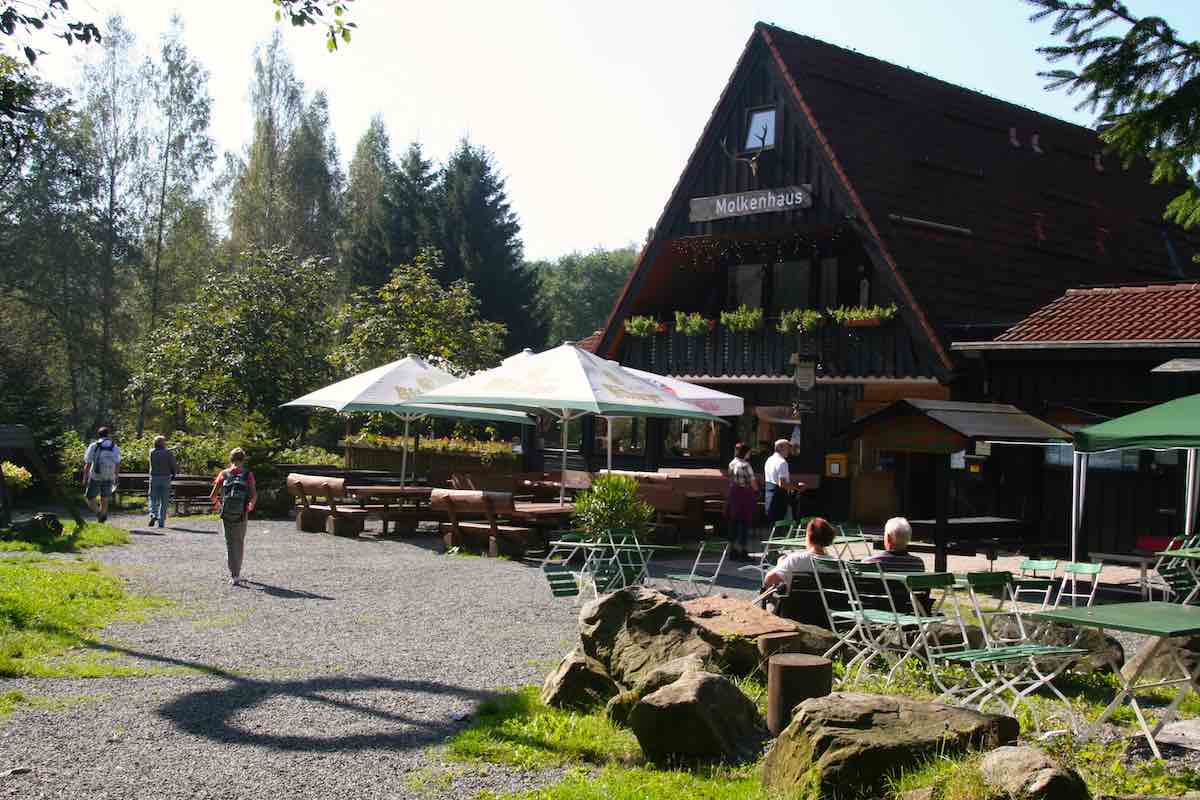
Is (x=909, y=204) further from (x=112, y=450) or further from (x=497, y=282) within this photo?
(x=497, y=282)

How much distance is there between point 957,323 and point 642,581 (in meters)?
9.73

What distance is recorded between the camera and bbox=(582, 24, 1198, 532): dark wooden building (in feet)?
68.4

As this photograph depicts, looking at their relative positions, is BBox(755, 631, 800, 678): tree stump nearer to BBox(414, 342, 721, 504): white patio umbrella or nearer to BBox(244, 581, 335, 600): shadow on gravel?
BBox(244, 581, 335, 600): shadow on gravel

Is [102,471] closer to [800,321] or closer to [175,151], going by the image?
[800,321]

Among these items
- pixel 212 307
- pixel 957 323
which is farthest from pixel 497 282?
pixel 957 323

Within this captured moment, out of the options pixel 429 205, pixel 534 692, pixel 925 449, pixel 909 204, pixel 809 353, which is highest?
pixel 429 205

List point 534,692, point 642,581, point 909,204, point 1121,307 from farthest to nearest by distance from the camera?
point 909,204, point 1121,307, point 642,581, point 534,692

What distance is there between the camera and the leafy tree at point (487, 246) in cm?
4481

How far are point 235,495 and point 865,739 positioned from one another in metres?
9.07

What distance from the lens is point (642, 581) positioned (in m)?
12.0

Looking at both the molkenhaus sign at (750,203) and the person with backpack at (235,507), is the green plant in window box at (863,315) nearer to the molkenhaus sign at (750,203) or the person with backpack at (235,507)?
the molkenhaus sign at (750,203)

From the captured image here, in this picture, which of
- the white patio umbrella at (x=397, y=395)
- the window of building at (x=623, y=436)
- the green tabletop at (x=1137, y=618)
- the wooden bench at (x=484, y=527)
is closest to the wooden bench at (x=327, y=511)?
the white patio umbrella at (x=397, y=395)

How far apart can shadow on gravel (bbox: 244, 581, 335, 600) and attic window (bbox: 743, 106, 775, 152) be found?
1336 cm

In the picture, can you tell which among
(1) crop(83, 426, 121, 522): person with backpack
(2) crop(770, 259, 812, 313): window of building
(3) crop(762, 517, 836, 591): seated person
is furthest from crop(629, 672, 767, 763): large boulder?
(2) crop(770, 259, 812, 313): window of building
